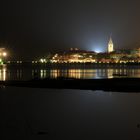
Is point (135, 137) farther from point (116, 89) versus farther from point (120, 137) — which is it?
point (116, 89)

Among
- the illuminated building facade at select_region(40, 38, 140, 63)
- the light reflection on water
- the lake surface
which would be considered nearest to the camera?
the lake surface

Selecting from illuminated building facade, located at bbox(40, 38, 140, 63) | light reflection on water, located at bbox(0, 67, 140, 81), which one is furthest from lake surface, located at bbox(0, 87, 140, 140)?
illuminated building facade, located at bbox(40, 38, 140, 63)

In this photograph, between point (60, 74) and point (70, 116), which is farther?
point (60, 74)

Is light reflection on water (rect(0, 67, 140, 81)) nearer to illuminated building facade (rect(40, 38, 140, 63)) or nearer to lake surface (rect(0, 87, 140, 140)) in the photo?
lake surface (rect(0, 87, 140, 140))

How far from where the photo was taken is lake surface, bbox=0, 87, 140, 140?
27.4ft

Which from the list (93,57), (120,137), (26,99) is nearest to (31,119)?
(120,137)

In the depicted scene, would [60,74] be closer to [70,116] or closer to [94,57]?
[70,116]

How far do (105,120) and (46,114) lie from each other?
203 cm

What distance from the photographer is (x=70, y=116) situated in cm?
1052

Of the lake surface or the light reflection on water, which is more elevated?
the light reflection on water

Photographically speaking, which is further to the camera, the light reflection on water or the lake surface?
the light reflection on water

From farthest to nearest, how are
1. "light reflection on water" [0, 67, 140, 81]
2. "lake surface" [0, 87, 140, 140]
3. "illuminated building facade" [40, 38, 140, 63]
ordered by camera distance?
"illuminated building facade" [40, 38, 140, 63]
"light reflection on water" [0, 67, 140, 81]
"lake surface" [0, 87, 140, 140]

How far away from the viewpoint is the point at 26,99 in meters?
14.3

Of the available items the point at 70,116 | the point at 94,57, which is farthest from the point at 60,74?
the point at 94,57
